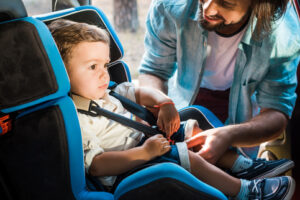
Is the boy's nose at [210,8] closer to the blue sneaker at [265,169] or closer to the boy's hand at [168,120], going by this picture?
the boy's hand at [168,120]

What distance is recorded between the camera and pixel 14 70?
2.41 feet

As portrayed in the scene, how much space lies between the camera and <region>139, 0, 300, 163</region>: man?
1214mm

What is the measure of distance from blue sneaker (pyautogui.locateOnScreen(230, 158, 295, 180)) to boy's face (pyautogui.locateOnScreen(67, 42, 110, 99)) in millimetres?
684

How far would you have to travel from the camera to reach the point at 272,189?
1.04 m

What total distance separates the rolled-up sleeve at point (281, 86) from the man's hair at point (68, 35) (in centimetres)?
84

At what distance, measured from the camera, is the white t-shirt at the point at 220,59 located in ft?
4.83

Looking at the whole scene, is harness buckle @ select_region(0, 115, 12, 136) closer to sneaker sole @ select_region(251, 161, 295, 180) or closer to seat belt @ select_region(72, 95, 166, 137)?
seat belt @ select_region(72, 95, 166, 137)

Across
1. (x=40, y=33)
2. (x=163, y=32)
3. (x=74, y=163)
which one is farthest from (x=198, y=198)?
(x=163, y=32)

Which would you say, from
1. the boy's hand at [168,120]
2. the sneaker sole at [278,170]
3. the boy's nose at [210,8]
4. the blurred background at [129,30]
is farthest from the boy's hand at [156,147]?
the blurred background at [129,30]

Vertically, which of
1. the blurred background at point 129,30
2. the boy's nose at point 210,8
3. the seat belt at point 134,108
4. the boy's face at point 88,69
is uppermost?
the boy's nose at point 210,8

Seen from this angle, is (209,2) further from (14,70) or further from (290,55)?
(14,70)

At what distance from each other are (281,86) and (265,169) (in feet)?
1.31

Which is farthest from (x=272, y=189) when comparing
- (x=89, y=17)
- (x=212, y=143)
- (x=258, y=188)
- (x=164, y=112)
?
(x=89, y=17)

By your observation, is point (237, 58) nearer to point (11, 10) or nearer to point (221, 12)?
point (221, 12)
